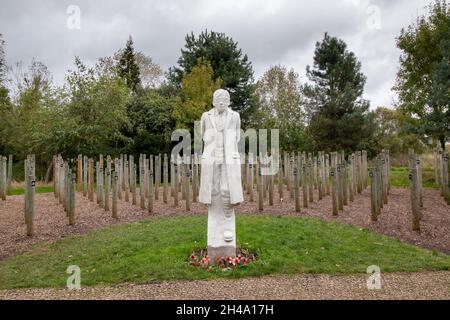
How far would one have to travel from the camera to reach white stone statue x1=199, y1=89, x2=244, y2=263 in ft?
27.0

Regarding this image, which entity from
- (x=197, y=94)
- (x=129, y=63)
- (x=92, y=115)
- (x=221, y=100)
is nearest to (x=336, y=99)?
(x=197, y=94)

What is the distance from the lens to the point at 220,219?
8.40 metres

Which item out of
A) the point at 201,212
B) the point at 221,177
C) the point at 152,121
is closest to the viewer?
the point at 221,177

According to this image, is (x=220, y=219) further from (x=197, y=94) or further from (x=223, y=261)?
(x=197, y=94)

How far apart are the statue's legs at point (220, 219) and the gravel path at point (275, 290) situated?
3.52 ft

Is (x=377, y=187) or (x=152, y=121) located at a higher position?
(x=152, y=121)

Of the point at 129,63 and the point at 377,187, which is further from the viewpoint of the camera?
the point at 129,63

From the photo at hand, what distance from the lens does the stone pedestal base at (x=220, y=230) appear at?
830cm

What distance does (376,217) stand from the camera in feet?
41.7

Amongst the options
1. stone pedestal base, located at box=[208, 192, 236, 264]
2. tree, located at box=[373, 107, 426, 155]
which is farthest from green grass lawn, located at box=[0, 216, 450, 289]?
tree, located at box=[373, 107, 426, 155]

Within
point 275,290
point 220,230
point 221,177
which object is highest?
point 221,177

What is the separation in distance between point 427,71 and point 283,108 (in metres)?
12.8

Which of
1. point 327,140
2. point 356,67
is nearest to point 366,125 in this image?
point 327,140

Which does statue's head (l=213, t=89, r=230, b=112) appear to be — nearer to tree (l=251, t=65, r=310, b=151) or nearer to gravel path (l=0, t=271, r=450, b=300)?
gravel path (l=0, t=271, r=450, b=300)
